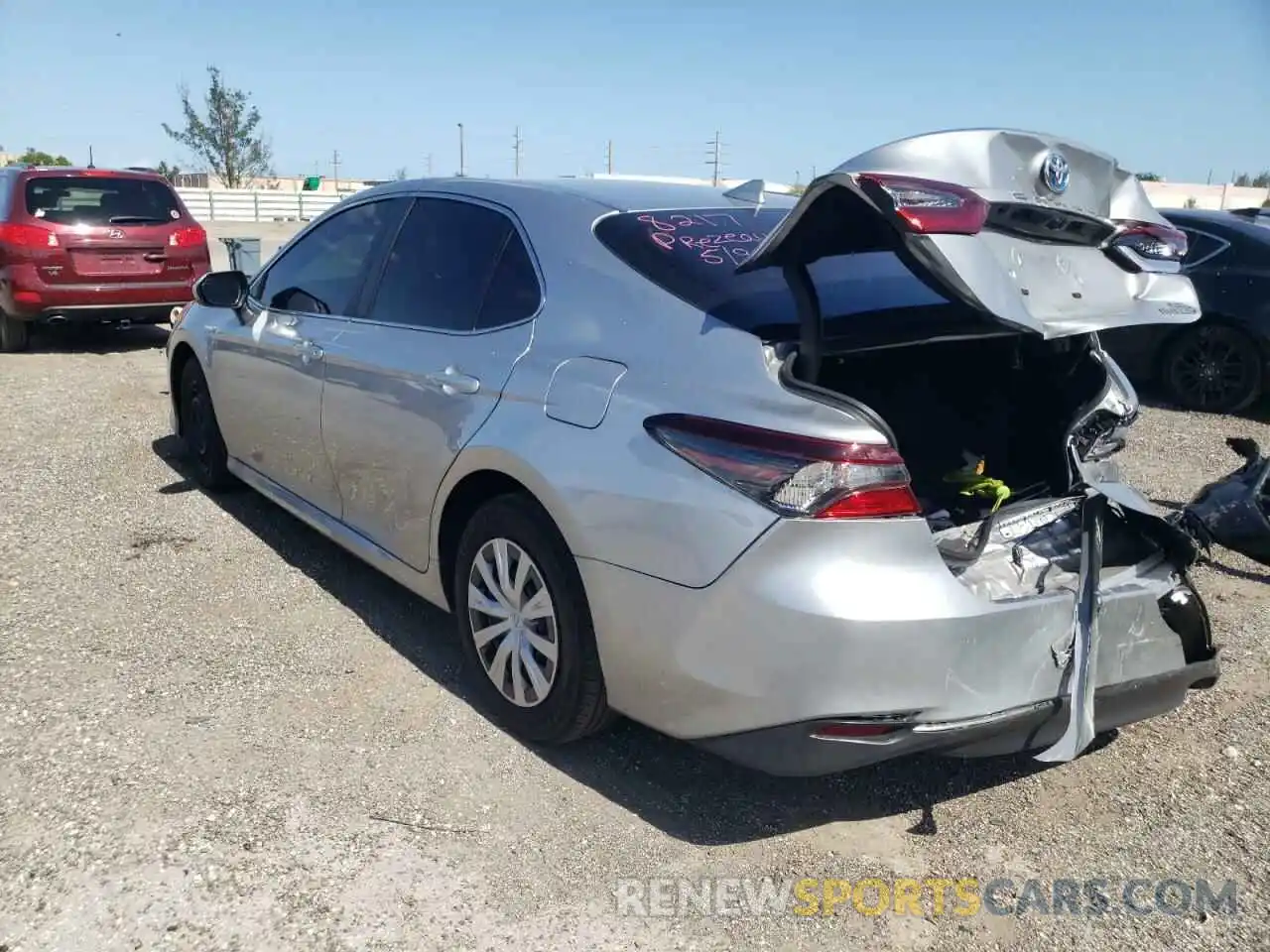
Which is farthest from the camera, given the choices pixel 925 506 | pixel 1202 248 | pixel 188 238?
pixel 188 238

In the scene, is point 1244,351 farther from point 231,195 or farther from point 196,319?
point 231,195

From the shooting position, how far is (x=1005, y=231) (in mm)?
2580

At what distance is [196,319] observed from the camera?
5457 mm

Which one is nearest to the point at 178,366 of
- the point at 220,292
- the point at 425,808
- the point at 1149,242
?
the point at 220,292

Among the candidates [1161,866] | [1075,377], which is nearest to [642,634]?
[1161,866]

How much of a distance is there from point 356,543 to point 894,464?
2299 millimetres

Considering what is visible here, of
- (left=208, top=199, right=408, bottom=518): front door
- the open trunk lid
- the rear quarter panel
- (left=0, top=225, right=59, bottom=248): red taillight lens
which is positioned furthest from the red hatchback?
the open trunk lid

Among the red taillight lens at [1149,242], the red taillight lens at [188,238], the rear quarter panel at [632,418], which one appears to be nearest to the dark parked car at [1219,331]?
the red taillight lens at [1149,242]

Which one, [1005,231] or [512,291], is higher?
[1005,231]

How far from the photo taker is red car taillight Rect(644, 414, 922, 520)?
2.42 meters

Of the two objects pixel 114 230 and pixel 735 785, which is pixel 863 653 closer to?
pixel 735 785

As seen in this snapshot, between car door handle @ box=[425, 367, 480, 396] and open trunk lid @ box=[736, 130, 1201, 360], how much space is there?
949 millimetres

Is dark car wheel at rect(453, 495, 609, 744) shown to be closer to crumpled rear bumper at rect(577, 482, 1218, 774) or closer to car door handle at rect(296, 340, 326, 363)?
crumpled rear bumper at rect(577, 482, 1218, 774)

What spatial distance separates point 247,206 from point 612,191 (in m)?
38.9
